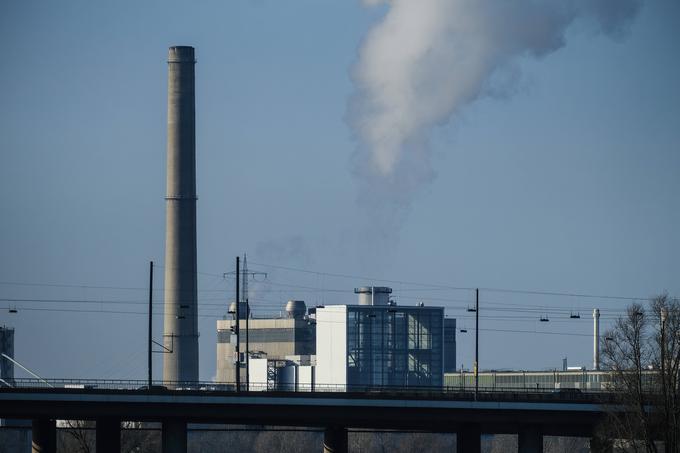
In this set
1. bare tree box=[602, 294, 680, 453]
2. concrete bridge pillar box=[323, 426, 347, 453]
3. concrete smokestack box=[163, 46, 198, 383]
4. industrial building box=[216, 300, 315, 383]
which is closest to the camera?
bare tree box=[602, 294, 680, 453]

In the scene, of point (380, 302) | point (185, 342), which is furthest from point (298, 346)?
point (185, 342)

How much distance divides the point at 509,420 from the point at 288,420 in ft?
41.5

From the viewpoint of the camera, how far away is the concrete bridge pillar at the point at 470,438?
78.1 meters

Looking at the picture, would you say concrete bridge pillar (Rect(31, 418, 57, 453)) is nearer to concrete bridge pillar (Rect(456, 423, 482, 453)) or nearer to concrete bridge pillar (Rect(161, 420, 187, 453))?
concrete bridge pillar (Rect(161, 420, 187, 453))

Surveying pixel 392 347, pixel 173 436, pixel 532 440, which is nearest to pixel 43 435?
pixel 173 436

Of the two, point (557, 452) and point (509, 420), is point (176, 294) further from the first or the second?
point (509, 420)

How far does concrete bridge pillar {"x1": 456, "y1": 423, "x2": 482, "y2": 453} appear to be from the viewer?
78.1 meters

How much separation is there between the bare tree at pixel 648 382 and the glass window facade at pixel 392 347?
96.5 metres

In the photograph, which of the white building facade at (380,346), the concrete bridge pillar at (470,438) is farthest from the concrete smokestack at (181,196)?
the concrete bridge pillar at (470,438)

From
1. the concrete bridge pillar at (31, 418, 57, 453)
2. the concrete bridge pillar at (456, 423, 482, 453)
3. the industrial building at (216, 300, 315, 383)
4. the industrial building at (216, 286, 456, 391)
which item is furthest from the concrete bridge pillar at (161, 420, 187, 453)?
the industrial building at (216, 300, 315, 383)

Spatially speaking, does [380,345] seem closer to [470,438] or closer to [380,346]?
[380,346]

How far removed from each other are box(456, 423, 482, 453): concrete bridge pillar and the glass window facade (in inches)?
3560

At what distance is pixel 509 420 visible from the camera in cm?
7631

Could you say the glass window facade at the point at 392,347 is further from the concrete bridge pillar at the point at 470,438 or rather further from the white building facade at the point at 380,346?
the concrete bridge pillar at the point at 470,438
